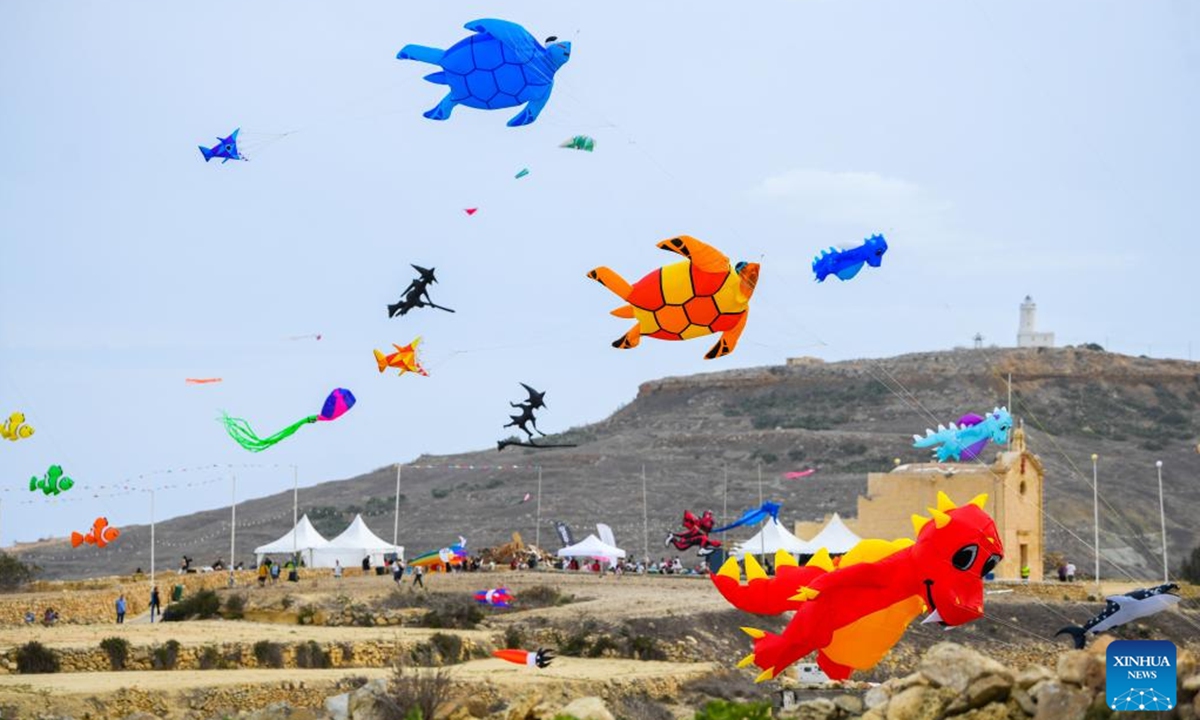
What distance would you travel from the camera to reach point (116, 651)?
31062 mm

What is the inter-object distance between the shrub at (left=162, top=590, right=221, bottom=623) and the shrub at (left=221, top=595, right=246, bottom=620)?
0.22m

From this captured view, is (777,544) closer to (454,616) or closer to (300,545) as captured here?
(300,545)

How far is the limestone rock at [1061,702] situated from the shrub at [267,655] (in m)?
14.7

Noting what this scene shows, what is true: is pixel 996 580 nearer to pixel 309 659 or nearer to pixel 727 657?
pixel 727 657

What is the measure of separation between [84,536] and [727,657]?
871 inches

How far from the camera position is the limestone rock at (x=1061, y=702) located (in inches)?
841

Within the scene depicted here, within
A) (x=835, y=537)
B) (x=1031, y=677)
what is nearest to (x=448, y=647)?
(x=1031, y=677)

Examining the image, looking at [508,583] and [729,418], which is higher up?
[729,418]

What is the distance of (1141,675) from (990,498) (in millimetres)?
29626

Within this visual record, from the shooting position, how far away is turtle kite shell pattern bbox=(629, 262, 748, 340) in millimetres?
19578

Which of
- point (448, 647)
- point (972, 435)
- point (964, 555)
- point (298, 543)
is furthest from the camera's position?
point (298, 543)

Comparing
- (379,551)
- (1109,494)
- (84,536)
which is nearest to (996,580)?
(379,551)

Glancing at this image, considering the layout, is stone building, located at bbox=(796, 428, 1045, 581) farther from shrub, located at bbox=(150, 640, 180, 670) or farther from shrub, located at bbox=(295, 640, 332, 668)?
shrub, located at bbox=(150, 640, 180, 670)

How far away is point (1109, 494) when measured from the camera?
8931 cm
